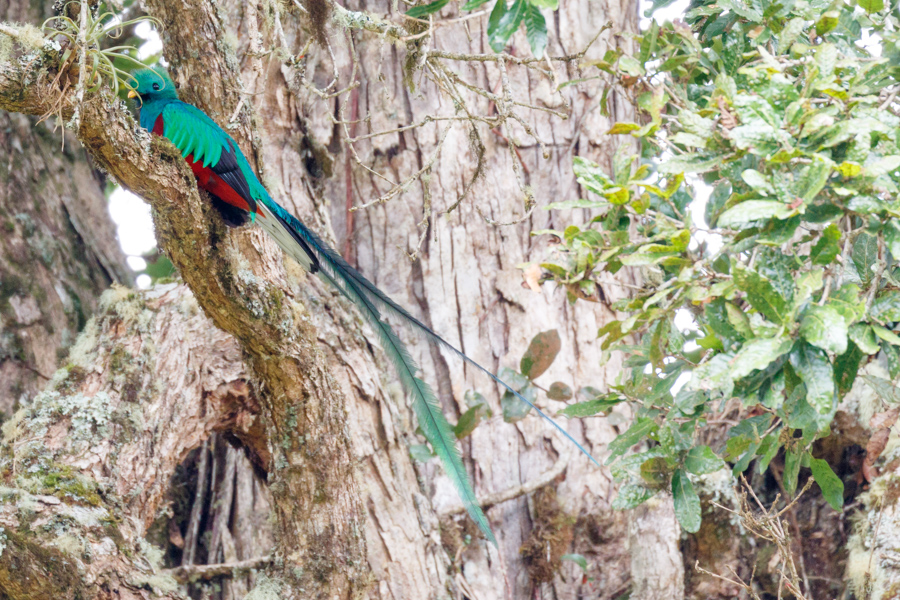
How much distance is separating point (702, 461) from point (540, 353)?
2.67 ft

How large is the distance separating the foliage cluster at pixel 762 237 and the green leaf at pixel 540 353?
536 mm

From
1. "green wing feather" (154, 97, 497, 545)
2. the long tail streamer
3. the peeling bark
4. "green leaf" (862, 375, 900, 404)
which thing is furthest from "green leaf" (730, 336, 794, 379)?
the peeling bark

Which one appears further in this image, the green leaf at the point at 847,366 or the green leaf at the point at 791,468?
the green leaf at the point at 791,468

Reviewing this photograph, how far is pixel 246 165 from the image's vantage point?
2.16m

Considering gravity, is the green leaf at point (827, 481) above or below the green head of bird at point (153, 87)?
below

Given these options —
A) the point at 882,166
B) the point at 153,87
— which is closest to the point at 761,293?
the point at 882,166

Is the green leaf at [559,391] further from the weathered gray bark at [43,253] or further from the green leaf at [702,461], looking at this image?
the weathered gray bark at [43,253]

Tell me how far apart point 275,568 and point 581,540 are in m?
1.13

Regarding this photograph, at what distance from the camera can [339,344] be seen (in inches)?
99.1

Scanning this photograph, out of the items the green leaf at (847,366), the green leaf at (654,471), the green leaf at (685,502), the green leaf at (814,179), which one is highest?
the green leaf at (814,179)

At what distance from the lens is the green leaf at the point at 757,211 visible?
129 cm

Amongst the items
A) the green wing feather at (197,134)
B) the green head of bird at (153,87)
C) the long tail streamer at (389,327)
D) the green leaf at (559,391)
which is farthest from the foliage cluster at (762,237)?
the green head of bird at (153,87)

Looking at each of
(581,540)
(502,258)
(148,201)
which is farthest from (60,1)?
(581,540)

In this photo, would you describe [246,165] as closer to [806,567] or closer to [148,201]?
[148,201]
